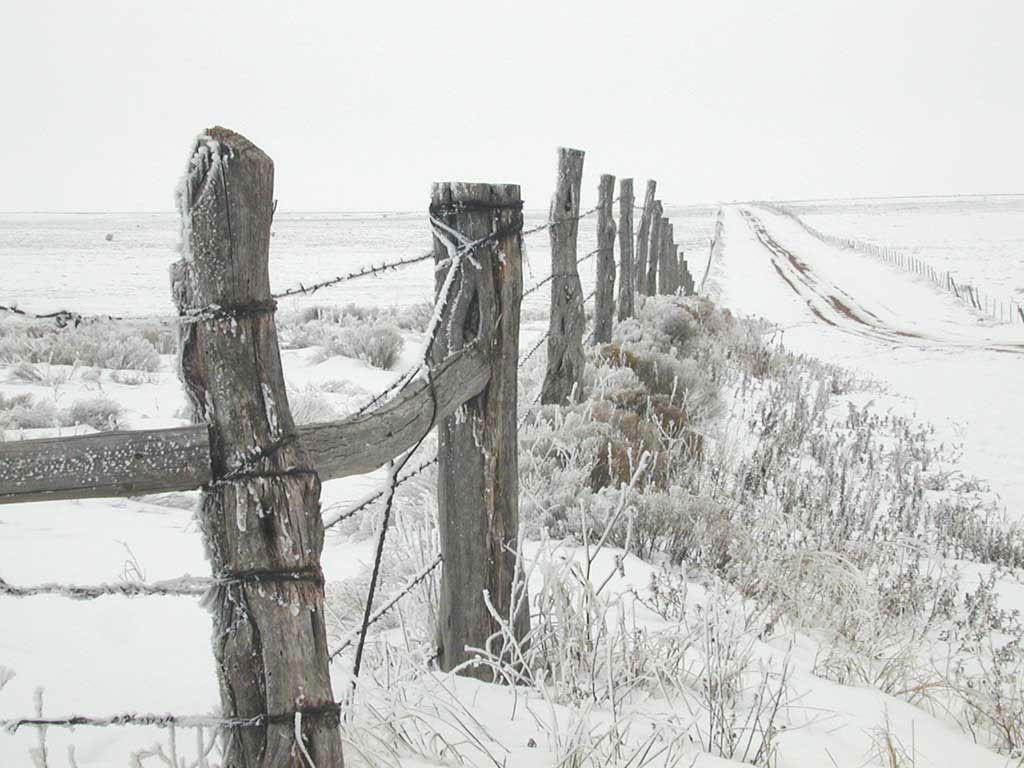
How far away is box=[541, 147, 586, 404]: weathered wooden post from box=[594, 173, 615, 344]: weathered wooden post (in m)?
1.43

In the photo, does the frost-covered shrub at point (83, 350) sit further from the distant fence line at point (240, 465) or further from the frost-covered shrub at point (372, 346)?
the distant fence line at point (240, 465)

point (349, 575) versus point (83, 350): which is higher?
point (83, 350)

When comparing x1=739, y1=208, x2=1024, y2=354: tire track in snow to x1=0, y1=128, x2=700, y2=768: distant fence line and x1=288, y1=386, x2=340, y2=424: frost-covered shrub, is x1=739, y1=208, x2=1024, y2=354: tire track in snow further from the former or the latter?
x1=0, y1=128, x2=700, y2=768: distant fence line

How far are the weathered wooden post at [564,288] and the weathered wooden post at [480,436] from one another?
3577 mm

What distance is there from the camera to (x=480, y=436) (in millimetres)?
2574

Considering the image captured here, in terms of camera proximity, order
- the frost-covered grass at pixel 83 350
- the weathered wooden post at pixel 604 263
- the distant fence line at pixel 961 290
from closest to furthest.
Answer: the weathered wooden post at pixel 604 263
the frost-covered grass at pixel 83 350
the distant fence line at pixel 961 290

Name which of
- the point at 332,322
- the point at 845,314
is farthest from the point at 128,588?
the point at 845,314

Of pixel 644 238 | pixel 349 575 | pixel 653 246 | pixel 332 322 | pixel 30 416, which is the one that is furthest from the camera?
pixel 653 246

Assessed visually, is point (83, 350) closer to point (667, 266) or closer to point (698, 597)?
point (698, 597)

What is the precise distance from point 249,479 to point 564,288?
488 cm

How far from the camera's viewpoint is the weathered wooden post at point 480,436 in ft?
8.18

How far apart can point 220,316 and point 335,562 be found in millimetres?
3017

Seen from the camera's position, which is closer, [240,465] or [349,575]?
[240,465]

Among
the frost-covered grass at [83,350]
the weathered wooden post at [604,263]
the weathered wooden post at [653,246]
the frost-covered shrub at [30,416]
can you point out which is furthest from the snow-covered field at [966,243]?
the frost-covered shrub at [30,416]
